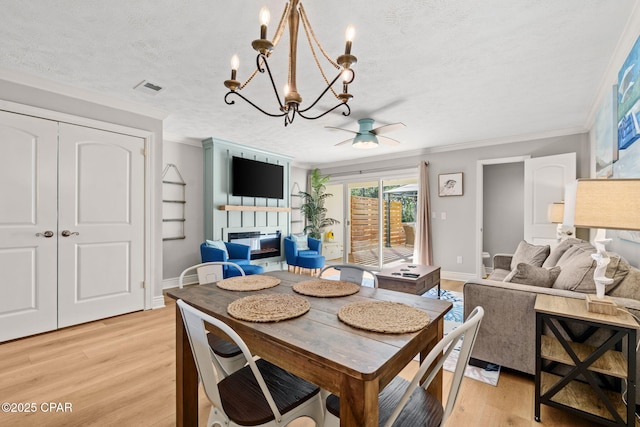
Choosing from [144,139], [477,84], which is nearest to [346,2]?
[477,84]

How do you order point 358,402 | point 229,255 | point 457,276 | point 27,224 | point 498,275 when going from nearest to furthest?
point 358,402 < point 27,224 < point 498,275 < point 229,255 < point 457,276

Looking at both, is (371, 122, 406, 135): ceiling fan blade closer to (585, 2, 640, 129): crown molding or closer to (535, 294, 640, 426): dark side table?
(585, 2, 640, 129): crown molding

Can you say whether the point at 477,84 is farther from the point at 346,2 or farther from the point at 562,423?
the point at 562,423

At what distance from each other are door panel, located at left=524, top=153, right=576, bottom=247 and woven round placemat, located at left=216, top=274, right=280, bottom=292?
4.07m

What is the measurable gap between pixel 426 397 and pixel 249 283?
3.58ft

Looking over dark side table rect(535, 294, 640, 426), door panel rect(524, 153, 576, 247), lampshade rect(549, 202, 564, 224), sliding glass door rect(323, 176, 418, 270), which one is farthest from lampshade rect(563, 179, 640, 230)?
sliding glass door rect(323, 176, 418, 270)

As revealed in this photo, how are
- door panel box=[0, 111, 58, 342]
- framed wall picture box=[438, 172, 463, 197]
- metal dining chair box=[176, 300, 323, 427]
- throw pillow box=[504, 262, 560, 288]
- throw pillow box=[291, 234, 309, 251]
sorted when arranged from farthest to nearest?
1. throw pillow box=[291, 234, 309, 251]
2. framed wall picture box=[438, 172, 463, 197]
3. door panel box=[0, 111, 58, 342]
4. throw pillow box=[504, 262, 560, 288]
5. metal dining chair box=[176, 300, 323, 427]

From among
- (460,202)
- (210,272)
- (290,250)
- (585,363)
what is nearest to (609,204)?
(585,363)

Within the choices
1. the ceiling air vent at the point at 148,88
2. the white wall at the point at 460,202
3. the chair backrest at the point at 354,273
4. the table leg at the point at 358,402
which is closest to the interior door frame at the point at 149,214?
the ceiling air vent at the point at 148,88

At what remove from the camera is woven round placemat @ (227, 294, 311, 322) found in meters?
1.19

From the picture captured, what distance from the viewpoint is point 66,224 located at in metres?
2.86

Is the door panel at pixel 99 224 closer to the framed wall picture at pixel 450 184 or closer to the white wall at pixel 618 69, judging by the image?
the white wall at pixel 618 69

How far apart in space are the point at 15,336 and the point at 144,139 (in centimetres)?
224

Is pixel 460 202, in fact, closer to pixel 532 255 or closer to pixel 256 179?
pixel 532 255
